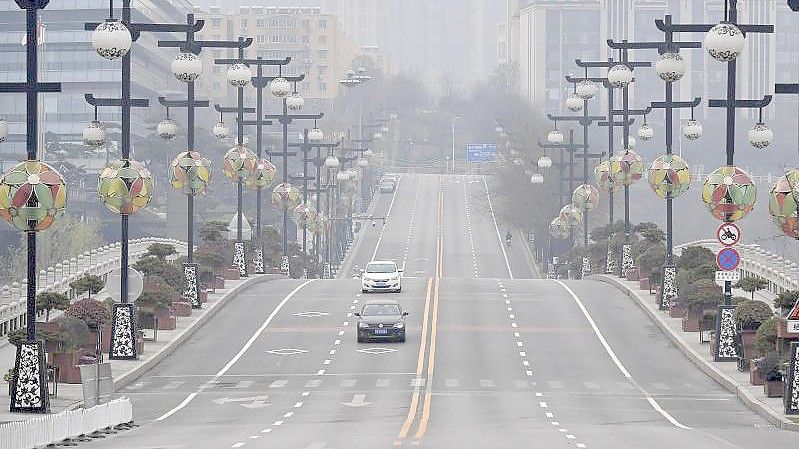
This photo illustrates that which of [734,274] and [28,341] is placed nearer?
[28,341]

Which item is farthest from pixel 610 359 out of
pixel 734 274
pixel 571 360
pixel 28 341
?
pixel 28 341

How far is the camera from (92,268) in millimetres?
73562

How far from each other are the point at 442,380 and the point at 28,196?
15214 millimetres

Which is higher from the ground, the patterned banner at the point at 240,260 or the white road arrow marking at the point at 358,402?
the patterned banner at the point at 240,260

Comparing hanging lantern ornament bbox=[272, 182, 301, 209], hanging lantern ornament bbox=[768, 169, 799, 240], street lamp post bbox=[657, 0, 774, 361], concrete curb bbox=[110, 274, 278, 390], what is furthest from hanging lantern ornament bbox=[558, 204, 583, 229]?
hanging lantern ornament bbox=[768, 169, 799, 240]

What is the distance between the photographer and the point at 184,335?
6172 cm

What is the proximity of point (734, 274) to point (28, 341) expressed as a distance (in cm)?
1880

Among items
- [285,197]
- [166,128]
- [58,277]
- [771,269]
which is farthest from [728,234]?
[285,197]

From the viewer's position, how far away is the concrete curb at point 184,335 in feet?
167

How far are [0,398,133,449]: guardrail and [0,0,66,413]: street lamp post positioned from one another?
6.72ft

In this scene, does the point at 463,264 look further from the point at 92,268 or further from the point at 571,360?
the point at 571,360

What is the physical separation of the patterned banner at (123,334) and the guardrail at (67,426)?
1305 cm

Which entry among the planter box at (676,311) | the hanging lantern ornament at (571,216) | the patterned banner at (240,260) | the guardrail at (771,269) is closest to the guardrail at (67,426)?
the planter box at (676,311)

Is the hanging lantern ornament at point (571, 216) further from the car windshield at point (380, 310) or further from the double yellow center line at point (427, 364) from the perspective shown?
the car windshield at point (380, 310)
